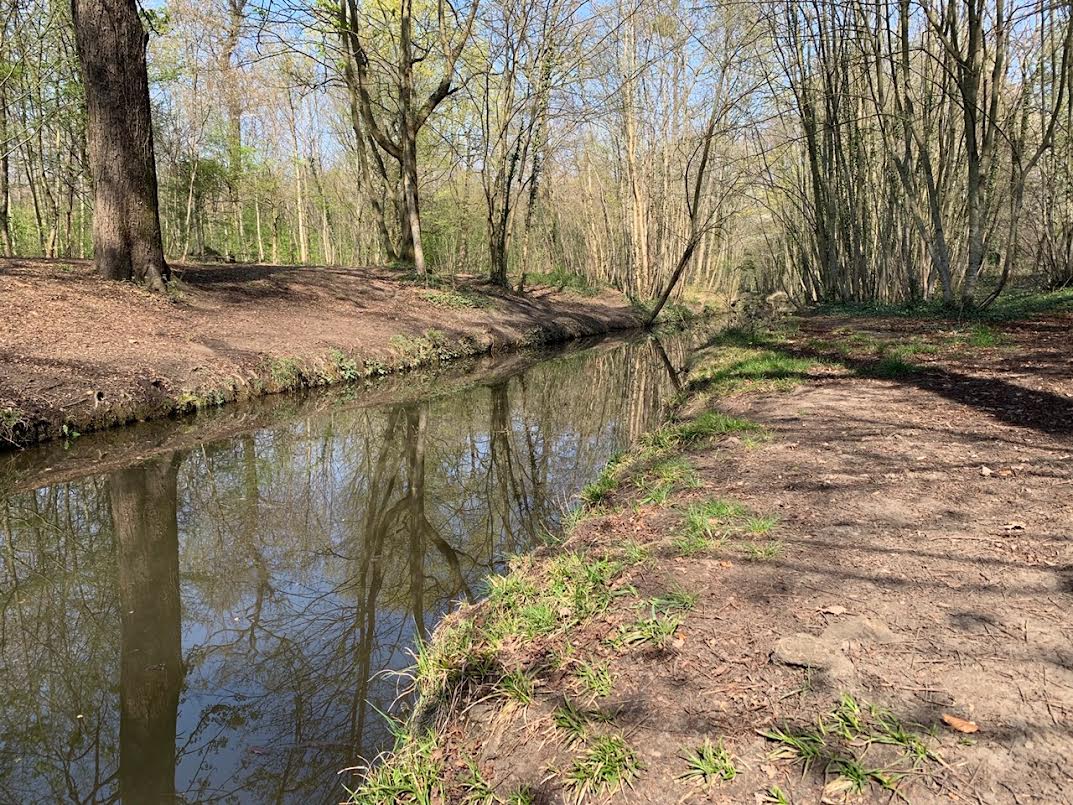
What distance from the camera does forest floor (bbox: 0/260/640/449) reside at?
7.12m

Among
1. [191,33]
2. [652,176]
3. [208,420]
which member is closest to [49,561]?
[208,420]

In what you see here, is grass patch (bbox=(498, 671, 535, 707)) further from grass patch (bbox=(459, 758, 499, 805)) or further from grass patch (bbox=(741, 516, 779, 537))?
grass patch (bbox=(741, 516, 779, 537))

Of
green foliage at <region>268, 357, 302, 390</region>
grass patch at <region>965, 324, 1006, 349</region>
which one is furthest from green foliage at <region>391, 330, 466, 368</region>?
grass patch at <region>965, 324, 1006, 349</region>

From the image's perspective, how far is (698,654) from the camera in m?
2.46

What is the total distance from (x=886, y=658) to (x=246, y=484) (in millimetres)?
5565

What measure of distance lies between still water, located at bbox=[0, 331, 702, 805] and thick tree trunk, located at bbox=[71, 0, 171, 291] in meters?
3.93

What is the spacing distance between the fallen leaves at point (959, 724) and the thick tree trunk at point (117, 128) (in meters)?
11.4

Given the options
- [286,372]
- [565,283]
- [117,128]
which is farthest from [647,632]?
[565,283]

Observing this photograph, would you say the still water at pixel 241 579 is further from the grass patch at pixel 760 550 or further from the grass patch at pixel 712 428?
the grass patch at pixel 760 550

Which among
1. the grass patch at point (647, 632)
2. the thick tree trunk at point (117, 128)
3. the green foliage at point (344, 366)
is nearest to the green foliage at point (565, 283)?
the green foliage at point (344, 366)

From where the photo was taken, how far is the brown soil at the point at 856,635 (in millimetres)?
1859

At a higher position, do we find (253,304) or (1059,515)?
(253,304)

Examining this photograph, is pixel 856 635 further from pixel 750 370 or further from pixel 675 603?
pixel 750 370

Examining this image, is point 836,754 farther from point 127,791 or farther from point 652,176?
point 652,176
